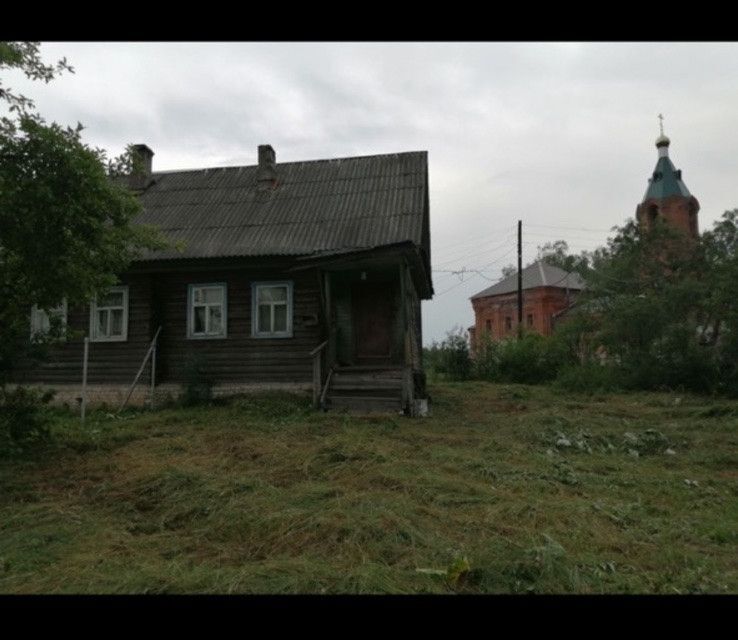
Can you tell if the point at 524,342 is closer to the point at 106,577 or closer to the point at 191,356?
the point at 191,356

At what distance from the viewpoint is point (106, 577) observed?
3.76 metres

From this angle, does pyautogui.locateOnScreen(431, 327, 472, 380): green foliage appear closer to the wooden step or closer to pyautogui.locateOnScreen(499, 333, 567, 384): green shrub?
pyautogui.locateOnScreen(499, 333, 567, 384): green shrub

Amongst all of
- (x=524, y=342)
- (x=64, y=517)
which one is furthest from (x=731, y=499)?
(x=524, y=342)

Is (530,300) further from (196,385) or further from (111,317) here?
(111,317)

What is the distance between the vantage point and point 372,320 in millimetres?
14086

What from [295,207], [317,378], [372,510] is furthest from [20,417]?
[295,207]

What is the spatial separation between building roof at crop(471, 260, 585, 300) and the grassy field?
3213 cm

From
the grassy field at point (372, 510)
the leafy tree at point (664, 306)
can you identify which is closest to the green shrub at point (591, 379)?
the leafy tree at point (664, 306)

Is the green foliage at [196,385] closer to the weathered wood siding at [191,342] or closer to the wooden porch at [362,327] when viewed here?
the weathered wood siding at [191,342]

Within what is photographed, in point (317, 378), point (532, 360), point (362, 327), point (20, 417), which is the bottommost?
point (20, 417)

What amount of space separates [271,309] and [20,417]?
21.0ft

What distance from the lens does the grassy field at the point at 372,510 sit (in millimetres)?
3740

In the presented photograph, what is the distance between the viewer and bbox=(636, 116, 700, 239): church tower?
37500 mm
